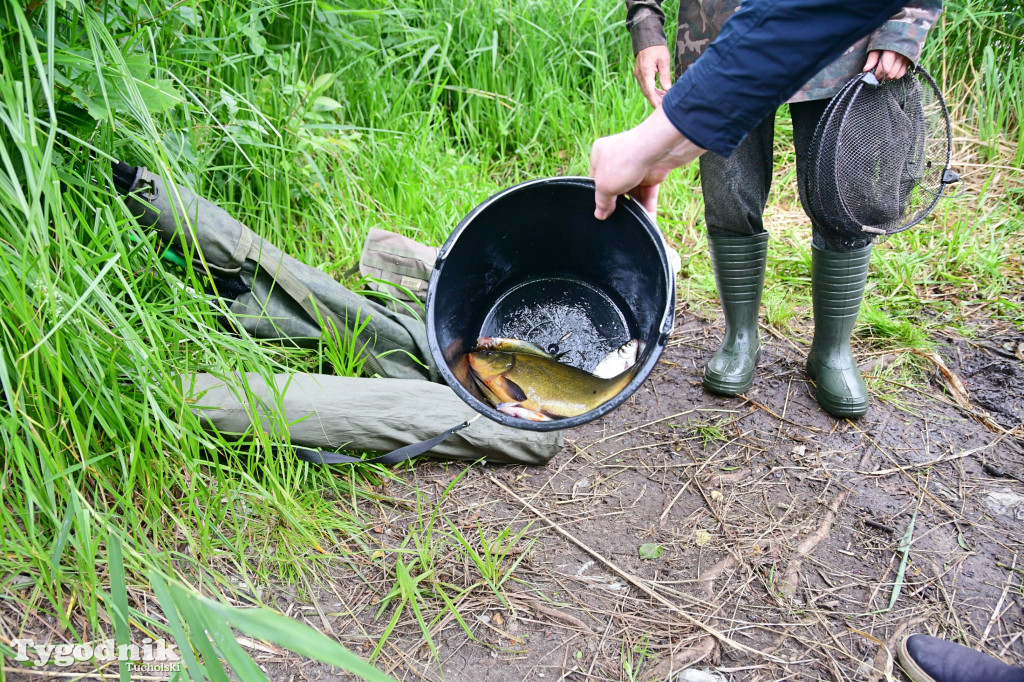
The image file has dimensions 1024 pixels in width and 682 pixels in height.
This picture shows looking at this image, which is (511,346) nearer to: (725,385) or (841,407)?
(725,385)

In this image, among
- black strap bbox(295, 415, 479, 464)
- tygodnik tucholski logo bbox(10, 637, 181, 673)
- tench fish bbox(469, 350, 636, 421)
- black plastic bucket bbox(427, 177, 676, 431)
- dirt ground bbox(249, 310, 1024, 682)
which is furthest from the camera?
black strap bbox(295, 415, 479, 464)

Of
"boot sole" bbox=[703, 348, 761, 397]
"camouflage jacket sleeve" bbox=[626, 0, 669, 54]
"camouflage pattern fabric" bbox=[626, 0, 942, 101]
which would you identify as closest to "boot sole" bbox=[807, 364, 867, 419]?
"boot sole" bbox=[703, 348, 761, 397]

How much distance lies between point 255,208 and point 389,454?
1.16 metres

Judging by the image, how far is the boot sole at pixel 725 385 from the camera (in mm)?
2396

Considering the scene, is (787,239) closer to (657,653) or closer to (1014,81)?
(1014,81)

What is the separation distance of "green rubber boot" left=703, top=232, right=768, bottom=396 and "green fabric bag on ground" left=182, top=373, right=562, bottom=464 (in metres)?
0.68

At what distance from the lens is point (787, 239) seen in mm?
3227

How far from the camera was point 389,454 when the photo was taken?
6.66 feet

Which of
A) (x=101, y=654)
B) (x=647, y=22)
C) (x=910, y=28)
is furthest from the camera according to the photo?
(x=647, y=22)

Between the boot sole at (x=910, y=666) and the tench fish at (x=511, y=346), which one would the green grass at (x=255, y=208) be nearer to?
the tench fish at (x=511, y=346)

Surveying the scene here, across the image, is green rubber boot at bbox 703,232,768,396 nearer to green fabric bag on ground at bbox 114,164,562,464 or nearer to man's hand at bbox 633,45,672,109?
man's hand at bbox 633,45,672,109

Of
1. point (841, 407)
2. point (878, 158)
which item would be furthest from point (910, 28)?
point (841, 407)

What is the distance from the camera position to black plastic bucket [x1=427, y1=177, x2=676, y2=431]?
175 cm

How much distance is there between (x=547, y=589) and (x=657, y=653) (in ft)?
0.98
